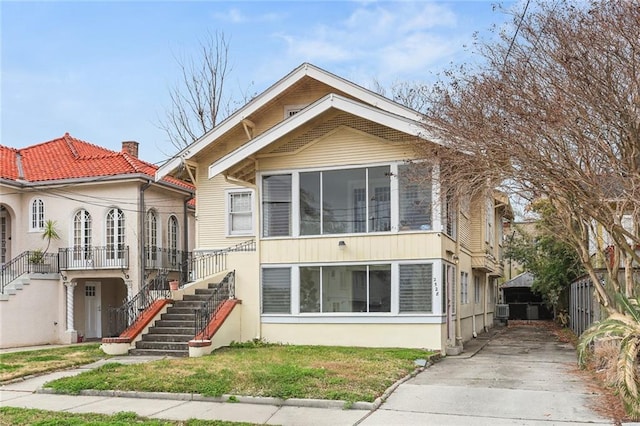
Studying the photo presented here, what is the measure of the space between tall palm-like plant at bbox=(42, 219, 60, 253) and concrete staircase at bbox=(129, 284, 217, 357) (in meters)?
7.33

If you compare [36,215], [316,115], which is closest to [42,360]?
[316,115]

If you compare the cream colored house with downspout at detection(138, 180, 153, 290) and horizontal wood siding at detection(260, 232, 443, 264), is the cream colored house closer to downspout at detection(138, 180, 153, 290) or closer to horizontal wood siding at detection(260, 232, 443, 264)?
horizontal wood siding at detection(260, 232, 443, 264)

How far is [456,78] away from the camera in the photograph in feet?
42.1

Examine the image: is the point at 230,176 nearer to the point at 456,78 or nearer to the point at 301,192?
the point at 301,192

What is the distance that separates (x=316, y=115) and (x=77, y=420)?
32.0 feet

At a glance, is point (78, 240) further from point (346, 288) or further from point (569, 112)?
point (569, 112)

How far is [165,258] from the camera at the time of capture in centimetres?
2300

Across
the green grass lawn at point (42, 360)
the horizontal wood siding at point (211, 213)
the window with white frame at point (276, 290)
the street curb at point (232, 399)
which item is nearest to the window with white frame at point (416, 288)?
the window with white frame at point (276, 290)

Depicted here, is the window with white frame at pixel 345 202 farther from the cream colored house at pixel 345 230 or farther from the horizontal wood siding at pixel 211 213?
the horizontal wood siding at pixel 211 213

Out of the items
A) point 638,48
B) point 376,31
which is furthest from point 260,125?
point 638,48

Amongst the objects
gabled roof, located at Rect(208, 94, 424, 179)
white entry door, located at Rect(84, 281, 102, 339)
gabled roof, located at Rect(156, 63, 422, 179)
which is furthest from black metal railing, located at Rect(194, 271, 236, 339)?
white entry door, located at Rect(84, 281, 102, 339)

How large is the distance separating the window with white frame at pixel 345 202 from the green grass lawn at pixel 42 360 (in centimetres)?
561

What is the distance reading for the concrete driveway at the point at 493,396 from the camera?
8.67m

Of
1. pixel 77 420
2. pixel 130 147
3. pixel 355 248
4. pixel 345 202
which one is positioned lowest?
pixel 77 420
